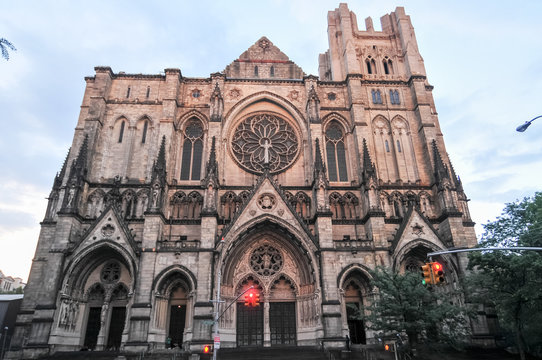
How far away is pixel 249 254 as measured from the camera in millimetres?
26156

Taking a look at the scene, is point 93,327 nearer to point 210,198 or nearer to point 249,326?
point 249,326

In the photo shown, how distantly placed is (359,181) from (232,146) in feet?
37.5

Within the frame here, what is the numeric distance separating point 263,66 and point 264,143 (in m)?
9.76

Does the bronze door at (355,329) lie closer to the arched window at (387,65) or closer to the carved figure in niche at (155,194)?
the carved figure in niche at (155,194)

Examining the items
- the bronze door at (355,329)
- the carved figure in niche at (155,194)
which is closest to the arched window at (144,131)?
the carved figure in niche at (155,194)

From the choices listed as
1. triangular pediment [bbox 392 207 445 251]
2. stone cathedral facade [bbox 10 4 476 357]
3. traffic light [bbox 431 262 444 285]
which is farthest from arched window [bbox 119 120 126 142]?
traffic light [bbox 431 262 444 285]

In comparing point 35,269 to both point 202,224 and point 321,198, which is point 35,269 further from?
point 321,198

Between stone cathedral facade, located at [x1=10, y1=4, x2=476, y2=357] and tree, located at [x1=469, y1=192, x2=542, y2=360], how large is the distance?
3752 millimetres

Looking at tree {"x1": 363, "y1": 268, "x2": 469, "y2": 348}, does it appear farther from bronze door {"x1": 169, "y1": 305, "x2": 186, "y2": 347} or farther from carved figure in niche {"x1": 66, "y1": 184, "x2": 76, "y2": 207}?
carved figure in niche {"x1": 66, "y1": 184, "x2": 76, "y2": 207}

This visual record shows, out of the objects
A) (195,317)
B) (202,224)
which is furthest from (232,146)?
(195,317)

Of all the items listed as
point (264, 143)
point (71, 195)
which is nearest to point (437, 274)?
point (264, 143)

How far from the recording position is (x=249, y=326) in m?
24.8

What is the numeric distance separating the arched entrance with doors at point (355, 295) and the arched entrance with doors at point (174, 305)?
10475mm

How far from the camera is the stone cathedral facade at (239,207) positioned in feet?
76.2
